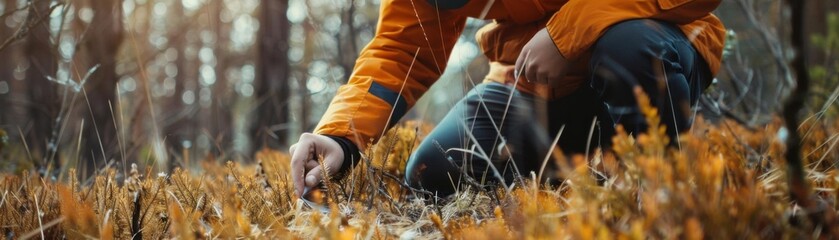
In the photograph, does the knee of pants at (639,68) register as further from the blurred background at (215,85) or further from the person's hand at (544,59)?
the blurred background at (215,85)

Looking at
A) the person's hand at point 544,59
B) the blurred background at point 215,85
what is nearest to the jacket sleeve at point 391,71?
the blurred background at point 215,85

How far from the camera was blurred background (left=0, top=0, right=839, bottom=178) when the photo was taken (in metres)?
2.68

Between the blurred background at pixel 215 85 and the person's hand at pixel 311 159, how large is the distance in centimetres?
43

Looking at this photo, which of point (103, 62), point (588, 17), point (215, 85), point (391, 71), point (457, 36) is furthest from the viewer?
point (215, 85)

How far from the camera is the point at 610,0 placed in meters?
1.69

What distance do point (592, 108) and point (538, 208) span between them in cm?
110

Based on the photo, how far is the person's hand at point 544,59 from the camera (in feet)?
5.52

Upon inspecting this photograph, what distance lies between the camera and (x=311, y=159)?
5.86 feet

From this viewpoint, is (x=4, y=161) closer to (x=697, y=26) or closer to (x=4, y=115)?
(x=697, y=26)

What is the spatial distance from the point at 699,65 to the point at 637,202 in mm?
1013

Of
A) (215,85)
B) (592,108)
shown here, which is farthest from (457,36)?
(215,85)

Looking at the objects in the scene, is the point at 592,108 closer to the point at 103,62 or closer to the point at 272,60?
the point at 103,62

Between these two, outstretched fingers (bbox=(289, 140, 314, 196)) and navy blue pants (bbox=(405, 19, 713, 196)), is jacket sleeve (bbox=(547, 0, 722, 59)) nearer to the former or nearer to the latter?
navy blue pants (bbox=(405, 19, 713, 196))

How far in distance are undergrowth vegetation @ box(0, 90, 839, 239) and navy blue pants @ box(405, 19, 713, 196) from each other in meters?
0.15
